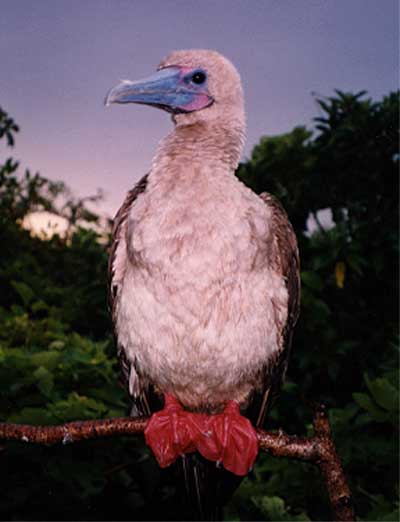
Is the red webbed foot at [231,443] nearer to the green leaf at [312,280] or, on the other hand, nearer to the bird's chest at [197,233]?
the bird's chest at [197,233]

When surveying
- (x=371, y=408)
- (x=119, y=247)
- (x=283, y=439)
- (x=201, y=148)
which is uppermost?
(x=201, y=148)

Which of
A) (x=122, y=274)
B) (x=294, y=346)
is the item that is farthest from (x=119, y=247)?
(x=294, y=346)

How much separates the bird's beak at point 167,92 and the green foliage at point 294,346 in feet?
3.69

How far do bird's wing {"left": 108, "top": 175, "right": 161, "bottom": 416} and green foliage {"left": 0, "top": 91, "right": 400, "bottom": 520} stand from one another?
0.26m

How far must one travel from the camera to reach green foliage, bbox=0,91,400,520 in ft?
8.68

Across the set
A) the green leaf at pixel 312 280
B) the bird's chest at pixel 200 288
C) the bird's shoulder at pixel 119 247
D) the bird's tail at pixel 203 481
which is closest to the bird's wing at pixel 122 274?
the bird's shoulder at pixel 119 247

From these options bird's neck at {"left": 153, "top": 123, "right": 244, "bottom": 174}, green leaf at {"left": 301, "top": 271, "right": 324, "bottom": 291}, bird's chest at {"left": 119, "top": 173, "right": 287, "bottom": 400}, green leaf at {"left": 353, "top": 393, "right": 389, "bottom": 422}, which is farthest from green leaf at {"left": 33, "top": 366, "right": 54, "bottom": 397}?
green leaf at {"left": 301, "top": 271, "right": 324, "bottom": 291}

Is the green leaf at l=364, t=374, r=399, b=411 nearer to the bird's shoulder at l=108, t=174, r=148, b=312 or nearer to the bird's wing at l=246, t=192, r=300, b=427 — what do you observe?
the bird's wing at l=246, t=192, r=300, b=427

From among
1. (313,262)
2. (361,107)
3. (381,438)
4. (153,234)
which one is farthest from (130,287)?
(361,107)

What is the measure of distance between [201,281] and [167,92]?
74 centimetres

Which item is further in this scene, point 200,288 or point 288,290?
point 288,290

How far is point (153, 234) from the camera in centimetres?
206

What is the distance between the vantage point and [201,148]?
2.27 meters

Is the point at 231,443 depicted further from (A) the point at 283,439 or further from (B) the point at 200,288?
(B) the point at 200,288
